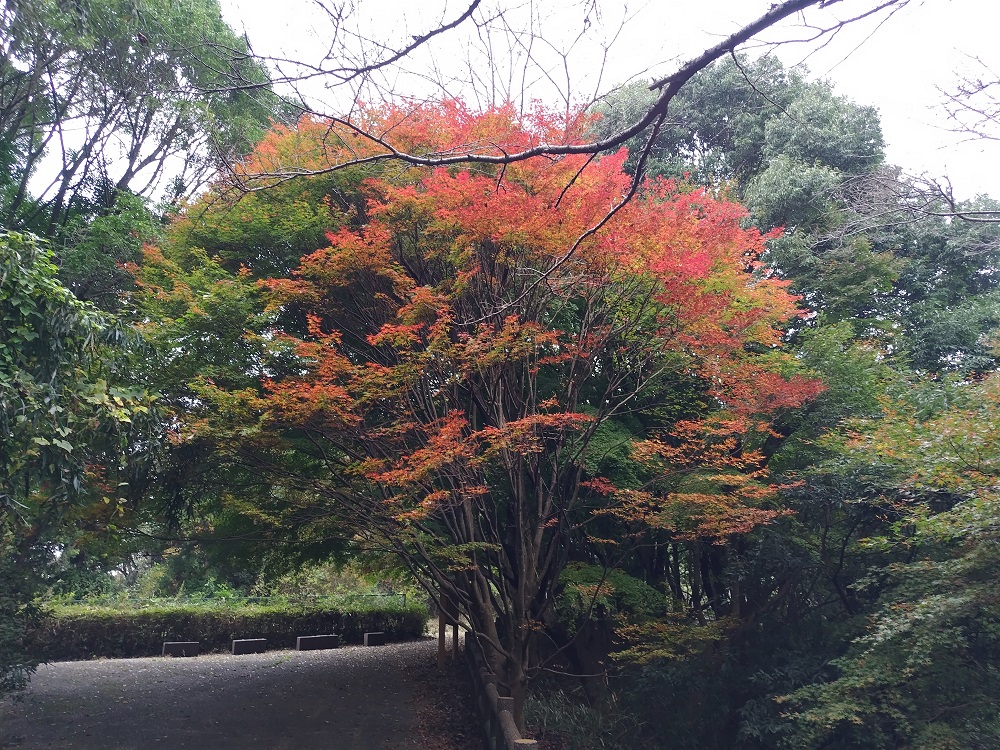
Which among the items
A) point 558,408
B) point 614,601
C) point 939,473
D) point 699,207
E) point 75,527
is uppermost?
point 699,207

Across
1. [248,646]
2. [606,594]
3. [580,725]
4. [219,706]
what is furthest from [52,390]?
[248,646]

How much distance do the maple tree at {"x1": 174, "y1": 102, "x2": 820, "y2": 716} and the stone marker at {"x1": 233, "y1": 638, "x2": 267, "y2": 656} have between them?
26.8 ft

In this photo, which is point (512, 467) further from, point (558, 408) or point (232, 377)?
point (232, 377)

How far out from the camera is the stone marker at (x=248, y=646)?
15531 millimetres

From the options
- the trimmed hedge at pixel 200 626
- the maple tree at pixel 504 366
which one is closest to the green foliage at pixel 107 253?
the maple tree at pixel 504 366

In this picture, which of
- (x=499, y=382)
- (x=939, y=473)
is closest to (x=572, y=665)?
(x=499, y=382)

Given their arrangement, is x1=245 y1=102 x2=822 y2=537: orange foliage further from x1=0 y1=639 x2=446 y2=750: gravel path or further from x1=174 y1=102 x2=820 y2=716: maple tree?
x1=0 y1=639 x2=446 y2=750: gravel path

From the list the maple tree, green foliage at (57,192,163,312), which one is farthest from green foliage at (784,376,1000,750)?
green foliage at (57,192,163,312)

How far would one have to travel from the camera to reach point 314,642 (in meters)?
16.2

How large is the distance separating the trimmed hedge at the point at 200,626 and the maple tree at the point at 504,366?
28.4ft

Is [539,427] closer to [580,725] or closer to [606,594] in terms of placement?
[606,594]

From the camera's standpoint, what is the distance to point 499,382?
27.9 feet

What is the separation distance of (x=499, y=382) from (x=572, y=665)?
5.01 meters

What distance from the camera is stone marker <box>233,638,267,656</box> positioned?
15.5 metres
